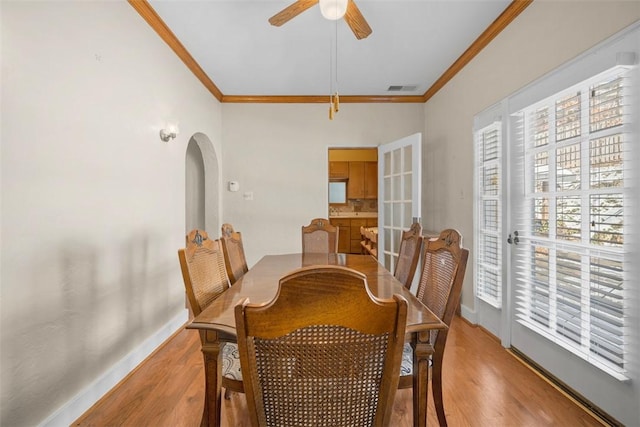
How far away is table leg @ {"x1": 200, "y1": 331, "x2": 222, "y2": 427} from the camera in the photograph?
3.73ft

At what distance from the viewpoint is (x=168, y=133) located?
8.71ft

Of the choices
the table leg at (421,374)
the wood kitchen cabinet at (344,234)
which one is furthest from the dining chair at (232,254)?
the wood kitchen cabinet at (344,234)

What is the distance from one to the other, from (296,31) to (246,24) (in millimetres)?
416

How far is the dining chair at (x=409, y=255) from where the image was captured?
1.96 m

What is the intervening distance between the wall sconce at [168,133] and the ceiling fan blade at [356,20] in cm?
170

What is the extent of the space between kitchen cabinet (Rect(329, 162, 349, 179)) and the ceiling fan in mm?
5288

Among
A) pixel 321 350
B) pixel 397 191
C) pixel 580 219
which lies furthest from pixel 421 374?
pixel 397 191

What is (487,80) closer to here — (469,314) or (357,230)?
(469,314)

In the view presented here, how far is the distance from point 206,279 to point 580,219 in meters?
2.13

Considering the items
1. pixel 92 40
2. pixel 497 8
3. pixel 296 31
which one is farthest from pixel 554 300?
pixel 92 40

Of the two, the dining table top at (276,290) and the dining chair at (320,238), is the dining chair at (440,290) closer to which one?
the dining table top at (276,290)

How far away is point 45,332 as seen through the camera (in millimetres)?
1519

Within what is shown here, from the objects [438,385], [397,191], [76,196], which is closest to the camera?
[438,385]

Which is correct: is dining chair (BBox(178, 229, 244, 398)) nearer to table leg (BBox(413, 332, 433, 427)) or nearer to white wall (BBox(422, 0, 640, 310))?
table leg (BBox(413, 332, 433, 427))
